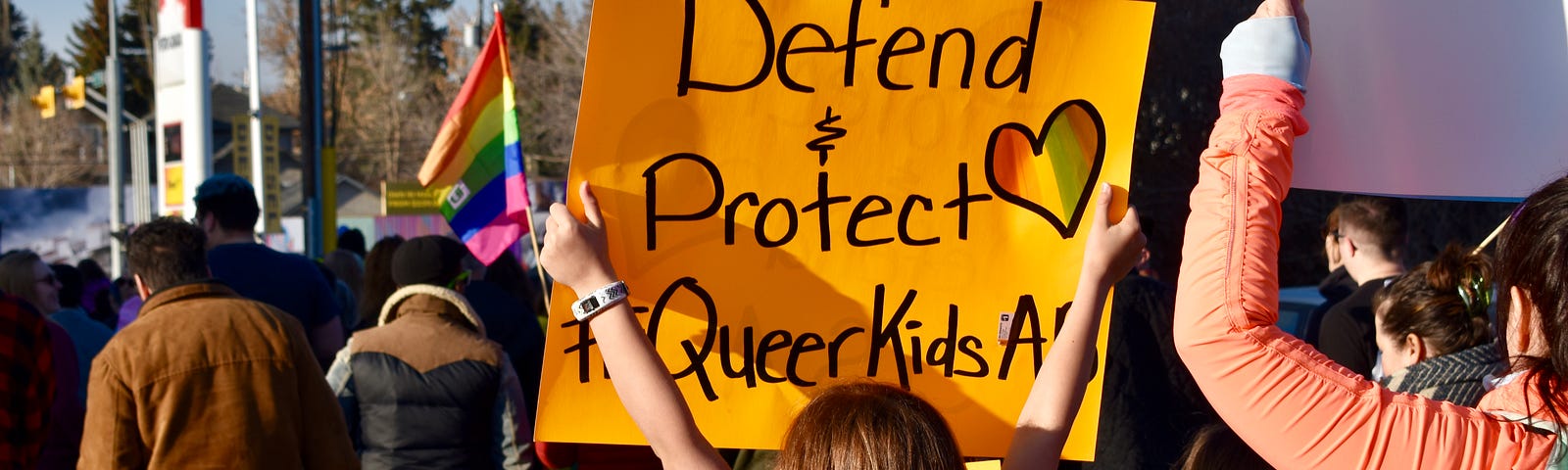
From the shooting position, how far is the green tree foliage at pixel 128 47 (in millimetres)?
56000

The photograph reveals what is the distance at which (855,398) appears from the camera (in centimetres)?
178

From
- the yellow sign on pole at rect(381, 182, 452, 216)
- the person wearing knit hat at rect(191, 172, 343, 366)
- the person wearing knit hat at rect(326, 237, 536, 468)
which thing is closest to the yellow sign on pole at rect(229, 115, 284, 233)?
the person wearing knit hat at rect(191, 172, 343, 366)

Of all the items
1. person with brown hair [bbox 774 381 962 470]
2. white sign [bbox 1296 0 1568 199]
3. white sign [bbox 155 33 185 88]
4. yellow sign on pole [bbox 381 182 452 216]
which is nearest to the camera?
person with brown hair [bbox 774 381 962 470]

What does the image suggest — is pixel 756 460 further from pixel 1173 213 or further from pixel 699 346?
pixel 1173 213

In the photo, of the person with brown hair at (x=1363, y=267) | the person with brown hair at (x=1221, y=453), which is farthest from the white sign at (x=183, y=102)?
the person with brown hair at (x=1221, y=453)

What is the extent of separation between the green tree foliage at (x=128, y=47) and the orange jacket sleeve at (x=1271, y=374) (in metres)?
58.8

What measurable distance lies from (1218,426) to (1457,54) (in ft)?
2.52

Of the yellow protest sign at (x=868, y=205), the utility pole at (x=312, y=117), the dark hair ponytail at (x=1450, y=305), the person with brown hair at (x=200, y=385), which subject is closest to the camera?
the yellow protest sign at (x=868, y=205)

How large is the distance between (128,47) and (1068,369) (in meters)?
66.1

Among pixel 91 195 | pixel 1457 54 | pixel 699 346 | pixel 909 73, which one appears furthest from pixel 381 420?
pixel 91 195

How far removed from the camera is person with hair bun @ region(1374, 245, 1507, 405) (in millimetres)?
2893

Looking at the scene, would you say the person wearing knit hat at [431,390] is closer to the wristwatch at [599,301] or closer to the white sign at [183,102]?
the wristwatch at [599,301]

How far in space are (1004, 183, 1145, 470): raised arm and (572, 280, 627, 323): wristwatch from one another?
0.68 m

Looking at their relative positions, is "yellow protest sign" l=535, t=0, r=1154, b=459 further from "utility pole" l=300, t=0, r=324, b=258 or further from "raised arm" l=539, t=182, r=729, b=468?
"utility pole" l=300, t=0, r=324, b=258
